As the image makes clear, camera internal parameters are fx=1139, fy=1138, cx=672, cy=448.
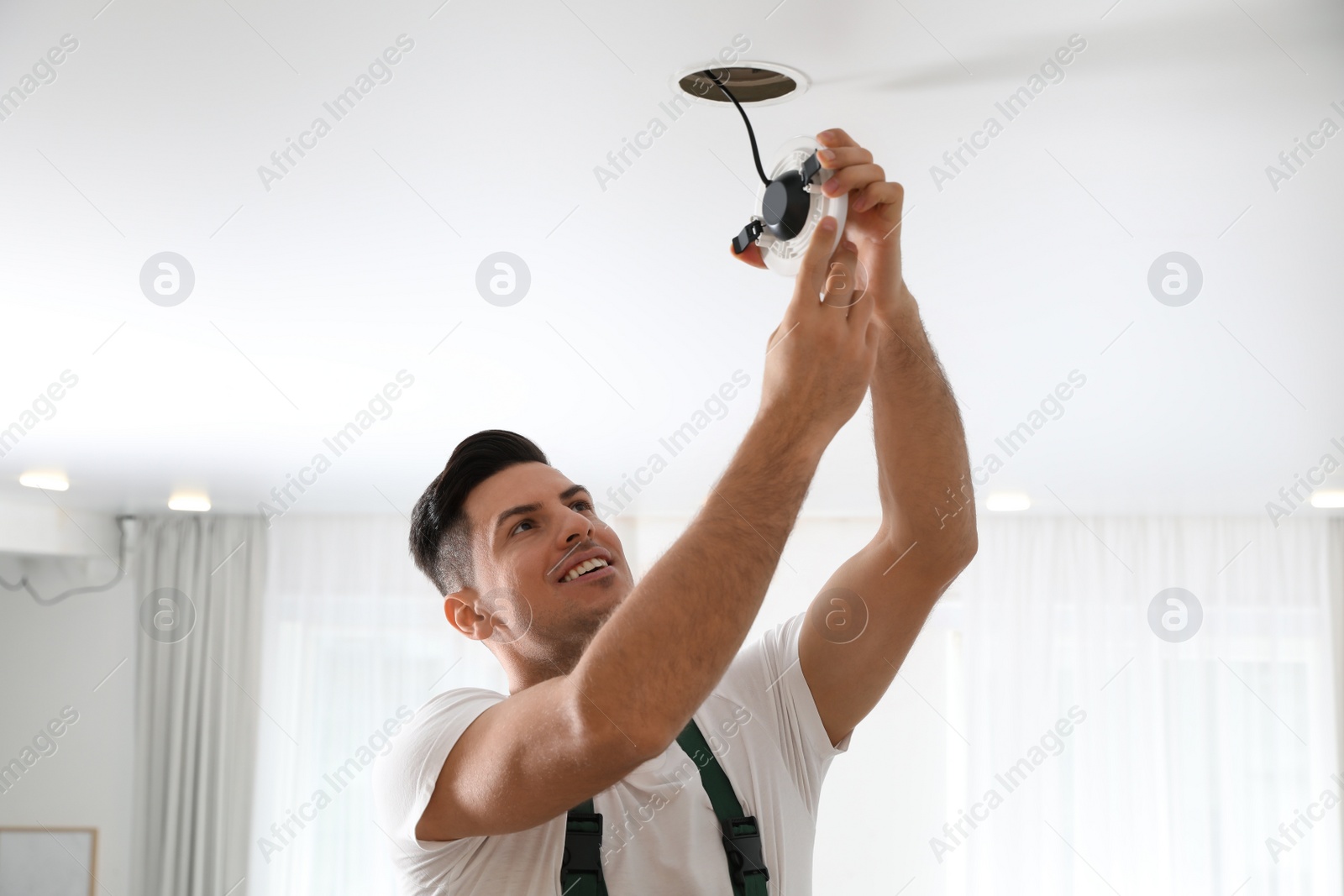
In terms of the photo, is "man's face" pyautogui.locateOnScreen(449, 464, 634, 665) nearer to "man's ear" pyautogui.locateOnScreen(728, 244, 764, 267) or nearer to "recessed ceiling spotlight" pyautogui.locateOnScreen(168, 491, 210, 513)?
"man's ear" pyautogui.locateOnScreen(728, 244, 764, 267)

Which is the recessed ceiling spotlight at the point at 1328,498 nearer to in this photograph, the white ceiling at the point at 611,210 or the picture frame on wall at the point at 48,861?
the white ceiling at the point at 611,210

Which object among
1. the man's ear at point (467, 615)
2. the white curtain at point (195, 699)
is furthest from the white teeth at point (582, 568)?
the white curtain at point (195, 699)

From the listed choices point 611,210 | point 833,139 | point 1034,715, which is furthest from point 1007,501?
point 833,139

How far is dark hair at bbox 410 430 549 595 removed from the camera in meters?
1.43

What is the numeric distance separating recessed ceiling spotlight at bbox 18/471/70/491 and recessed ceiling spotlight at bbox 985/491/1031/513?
3496 millimetres

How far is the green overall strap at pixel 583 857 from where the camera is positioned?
1.09m

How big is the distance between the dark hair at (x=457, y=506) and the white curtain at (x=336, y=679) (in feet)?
13.2

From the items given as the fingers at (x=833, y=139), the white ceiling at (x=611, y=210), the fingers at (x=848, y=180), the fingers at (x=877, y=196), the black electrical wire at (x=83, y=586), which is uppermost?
the black electrical wire at (x=83, y=586)

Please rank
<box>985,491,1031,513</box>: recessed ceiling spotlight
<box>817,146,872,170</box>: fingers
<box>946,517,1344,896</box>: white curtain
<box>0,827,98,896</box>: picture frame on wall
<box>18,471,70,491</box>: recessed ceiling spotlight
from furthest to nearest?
<box>0,827,98,896</box>: picture frame on wall, <box>946,517,1344,896</box>: white curtain, <box>985,491,1031,513</box>: recessed ceiling spotlight, <box>18,471,70,491</box>: recessed ceiling spotlight, <box>817,146,872,170</box>: fingers

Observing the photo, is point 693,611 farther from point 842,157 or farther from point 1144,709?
point 1144,709

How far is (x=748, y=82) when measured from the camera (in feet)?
4.34

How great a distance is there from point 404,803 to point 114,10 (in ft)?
2.82

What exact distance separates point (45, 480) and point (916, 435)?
401 cm

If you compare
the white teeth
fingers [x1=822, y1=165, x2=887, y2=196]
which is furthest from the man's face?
fingers [x1=822, y1=165, x2=887, y2=196]
